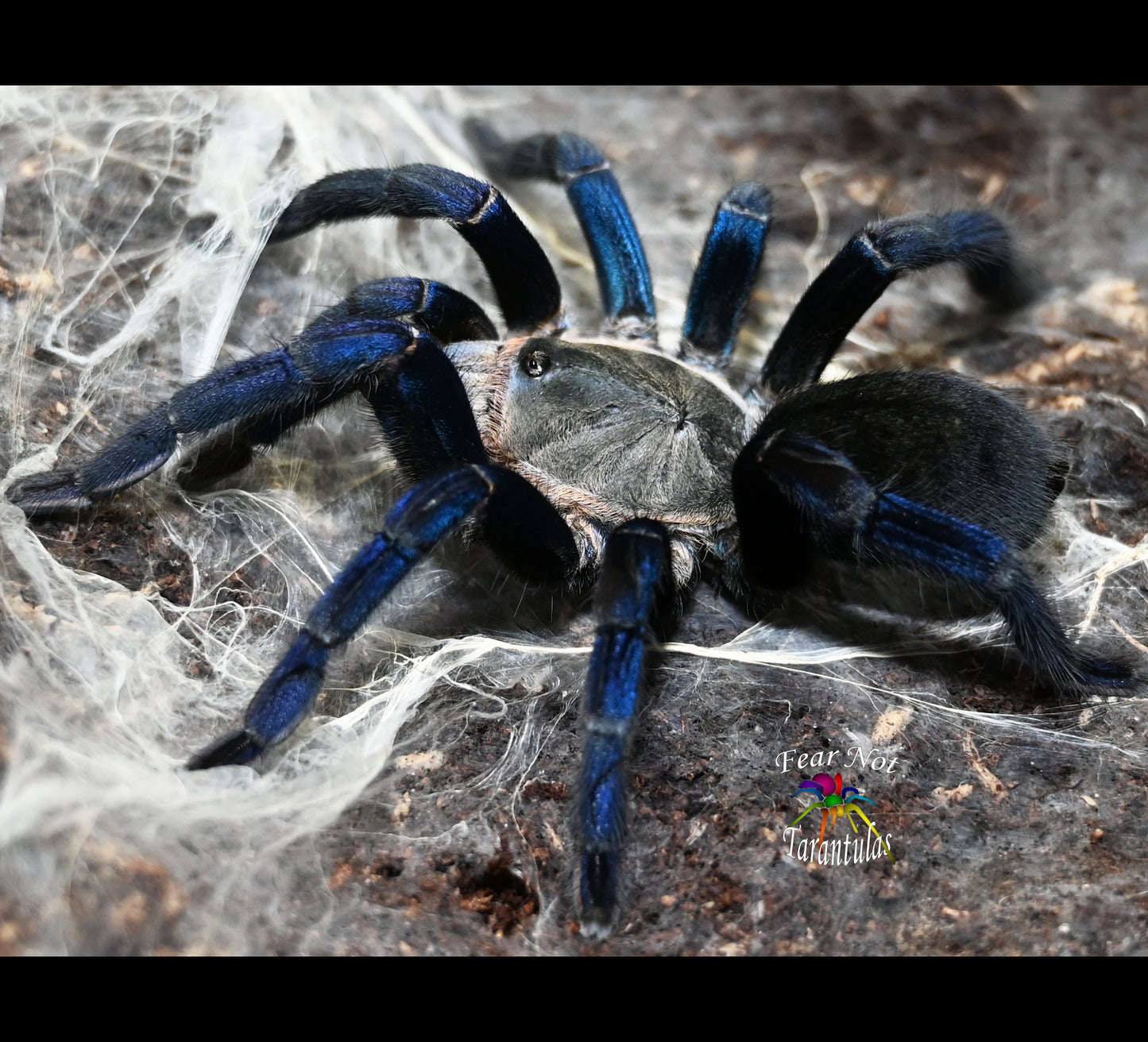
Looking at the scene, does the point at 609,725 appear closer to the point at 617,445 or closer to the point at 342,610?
the point at 342,610

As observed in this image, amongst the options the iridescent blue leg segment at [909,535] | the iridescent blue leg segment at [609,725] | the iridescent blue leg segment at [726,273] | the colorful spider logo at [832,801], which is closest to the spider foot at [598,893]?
the iridescent blue leg segment at [609,725]

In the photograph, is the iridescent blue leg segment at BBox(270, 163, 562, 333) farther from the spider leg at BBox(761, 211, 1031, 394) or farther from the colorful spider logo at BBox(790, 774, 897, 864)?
the colorful spider logo at BBox(790, 774, 897, 864)

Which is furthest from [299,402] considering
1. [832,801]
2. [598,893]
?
[832,801]

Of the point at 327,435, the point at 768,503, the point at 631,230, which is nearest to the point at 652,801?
the point at 768,503

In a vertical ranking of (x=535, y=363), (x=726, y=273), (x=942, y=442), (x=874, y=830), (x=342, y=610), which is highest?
(x=726, y=273)

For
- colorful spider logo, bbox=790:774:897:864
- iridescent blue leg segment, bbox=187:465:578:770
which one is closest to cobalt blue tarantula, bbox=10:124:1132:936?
iridescent blue leg segment, bbox=187:465:578:770

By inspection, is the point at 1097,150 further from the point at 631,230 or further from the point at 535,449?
the point at 535,449
